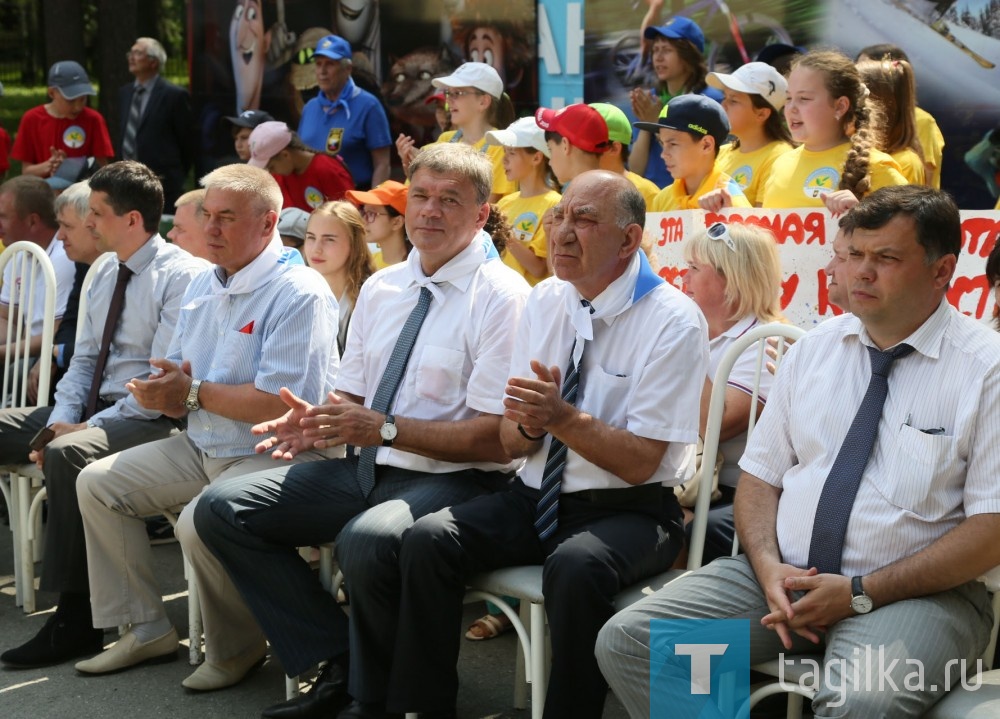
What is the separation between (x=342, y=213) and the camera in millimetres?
5555

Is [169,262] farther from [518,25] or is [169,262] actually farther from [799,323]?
[518,25]

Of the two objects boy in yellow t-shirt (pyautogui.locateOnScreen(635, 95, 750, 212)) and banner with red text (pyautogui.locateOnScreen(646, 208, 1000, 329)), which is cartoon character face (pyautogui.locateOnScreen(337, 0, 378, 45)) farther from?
banner with red text (pyautogui.locateOnScreen(646, 208, 1000, 329))

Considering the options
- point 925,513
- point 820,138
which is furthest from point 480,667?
point 820,138

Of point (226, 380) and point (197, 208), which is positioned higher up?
point (197, 208)

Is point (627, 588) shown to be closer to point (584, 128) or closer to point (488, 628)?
point (488, 628)

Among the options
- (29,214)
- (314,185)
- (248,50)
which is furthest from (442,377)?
(248,50)

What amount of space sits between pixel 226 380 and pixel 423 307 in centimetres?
85

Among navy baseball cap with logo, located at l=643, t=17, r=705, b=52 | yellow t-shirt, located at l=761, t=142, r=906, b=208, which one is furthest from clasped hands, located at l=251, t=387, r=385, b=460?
navy baseball cap with logo, located at l=643, t=17, r=705, b=52

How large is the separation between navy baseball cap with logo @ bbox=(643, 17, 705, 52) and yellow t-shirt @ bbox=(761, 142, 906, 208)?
6.01 feet

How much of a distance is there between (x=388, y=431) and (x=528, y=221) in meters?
2.11

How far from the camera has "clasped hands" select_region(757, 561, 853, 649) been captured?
2.98 meters

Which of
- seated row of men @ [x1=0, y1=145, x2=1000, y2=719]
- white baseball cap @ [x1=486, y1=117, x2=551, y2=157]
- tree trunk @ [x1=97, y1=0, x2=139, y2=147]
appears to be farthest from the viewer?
tree trunk @ [x1=97, y1=0, x2=139, y2=147]

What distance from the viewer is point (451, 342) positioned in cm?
413

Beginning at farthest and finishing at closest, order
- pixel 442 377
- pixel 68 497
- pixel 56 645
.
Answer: pixel 68 497, pixel 56 645, pixel 442 377
